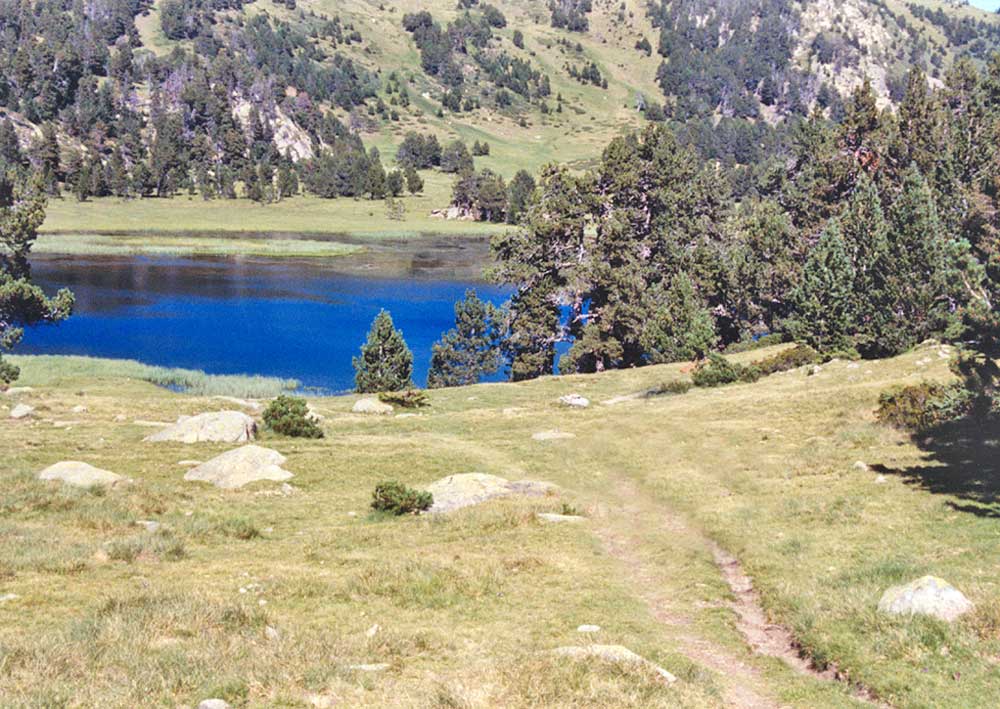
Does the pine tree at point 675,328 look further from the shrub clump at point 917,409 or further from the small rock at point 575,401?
the shrub clump at point 917,409

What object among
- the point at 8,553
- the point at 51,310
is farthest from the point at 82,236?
the point at 8,553

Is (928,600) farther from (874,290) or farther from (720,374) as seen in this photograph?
(874,290)

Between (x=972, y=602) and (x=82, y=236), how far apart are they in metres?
195

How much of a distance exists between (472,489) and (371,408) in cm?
2409

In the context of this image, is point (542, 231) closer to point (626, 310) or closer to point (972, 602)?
point (626, 310)

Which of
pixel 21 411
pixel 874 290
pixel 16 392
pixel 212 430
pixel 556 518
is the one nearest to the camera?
pixel 556 518

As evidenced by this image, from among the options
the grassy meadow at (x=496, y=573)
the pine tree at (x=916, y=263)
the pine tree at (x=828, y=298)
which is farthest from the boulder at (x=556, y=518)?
the pine tree at (x=916, y=263)

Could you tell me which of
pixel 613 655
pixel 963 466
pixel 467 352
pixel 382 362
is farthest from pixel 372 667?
pixel 467 352

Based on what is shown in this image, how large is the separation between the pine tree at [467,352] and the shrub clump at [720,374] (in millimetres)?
26560

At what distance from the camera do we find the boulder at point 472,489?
88.5 ft

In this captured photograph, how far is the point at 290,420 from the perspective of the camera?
1563 inches

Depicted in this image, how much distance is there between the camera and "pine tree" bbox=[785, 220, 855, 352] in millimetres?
59638

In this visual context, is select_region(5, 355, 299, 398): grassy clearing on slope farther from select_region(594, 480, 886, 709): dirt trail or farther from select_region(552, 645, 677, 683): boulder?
select_region(552, 645, 677, 683): boulder

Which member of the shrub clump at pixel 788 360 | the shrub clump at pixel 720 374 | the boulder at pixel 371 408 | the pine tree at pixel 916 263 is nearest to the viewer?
the boulder at pixel 371 408
